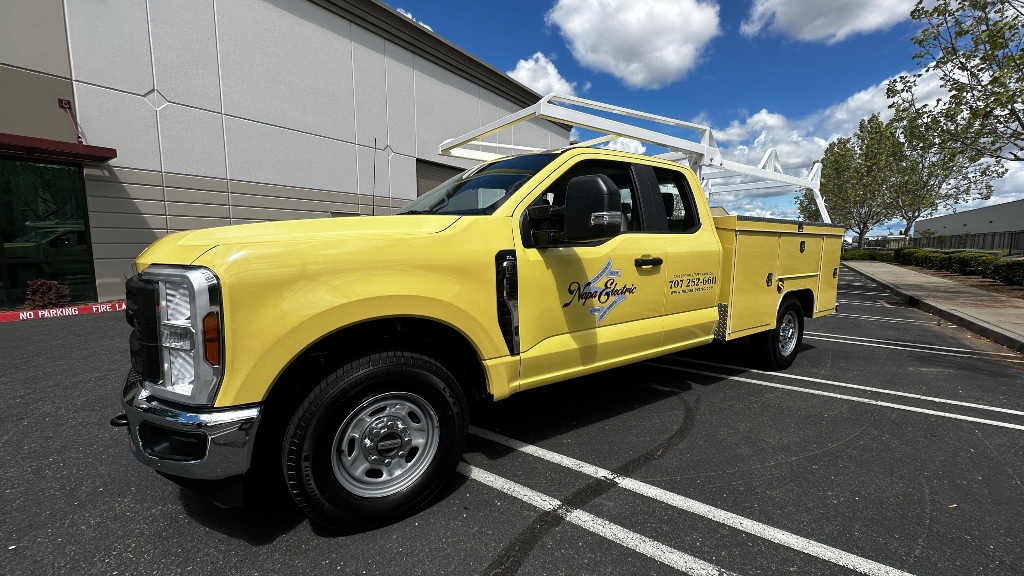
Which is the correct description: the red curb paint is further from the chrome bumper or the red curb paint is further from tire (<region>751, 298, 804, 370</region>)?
tire (<region>751, 298, 804, 370</region>)

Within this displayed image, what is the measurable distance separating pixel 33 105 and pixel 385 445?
1154 centimetres

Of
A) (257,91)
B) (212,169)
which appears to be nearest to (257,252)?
(212,169)

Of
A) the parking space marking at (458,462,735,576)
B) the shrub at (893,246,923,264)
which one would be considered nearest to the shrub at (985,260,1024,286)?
the shrub at (893,246,923,264)

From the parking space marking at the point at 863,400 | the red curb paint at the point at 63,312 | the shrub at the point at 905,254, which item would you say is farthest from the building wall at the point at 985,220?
the red curb paint at the point at 63,312

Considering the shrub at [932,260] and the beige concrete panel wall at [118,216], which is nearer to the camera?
the beige concrete panel wall at [118,216]

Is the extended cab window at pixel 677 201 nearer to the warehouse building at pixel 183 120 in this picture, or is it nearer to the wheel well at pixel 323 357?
the wheel well at pixel 323 357

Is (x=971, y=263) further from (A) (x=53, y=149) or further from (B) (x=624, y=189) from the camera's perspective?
(A) (x=53, y=149)

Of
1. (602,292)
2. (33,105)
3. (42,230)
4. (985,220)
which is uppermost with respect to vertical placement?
(985,220)

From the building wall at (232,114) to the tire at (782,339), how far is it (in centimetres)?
1003

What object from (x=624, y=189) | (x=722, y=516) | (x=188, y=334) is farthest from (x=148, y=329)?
(x=624, y=189)

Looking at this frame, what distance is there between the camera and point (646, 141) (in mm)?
4160

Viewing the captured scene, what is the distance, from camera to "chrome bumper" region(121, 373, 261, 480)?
1876 millimetres

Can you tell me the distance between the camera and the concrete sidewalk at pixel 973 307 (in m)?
7.21

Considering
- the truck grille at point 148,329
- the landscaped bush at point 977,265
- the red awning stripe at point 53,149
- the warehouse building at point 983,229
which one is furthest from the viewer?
the warehouse building at point 983,229
